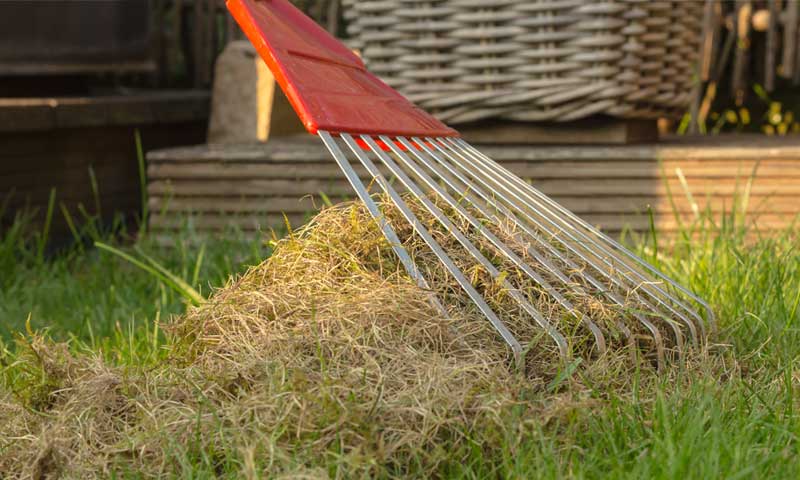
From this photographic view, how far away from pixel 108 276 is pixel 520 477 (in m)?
1.71

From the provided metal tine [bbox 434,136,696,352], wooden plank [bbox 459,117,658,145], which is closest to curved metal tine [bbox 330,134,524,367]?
metal tine [bbox 434,136,696,352]

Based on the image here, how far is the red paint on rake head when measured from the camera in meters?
1.60

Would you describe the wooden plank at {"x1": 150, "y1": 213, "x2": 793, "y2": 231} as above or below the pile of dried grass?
below

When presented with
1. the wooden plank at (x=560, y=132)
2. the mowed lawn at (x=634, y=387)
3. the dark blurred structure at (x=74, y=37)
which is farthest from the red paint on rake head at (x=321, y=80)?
the dark blurred structure at (x=74, y=37)

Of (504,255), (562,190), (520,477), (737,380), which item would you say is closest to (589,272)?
(504,255)

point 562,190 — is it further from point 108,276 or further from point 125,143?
point 125,143

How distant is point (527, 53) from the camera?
2.69 m

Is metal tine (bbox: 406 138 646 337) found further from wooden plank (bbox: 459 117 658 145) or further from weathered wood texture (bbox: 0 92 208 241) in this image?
weathered wood texture (bbox: 0 92 208 241)

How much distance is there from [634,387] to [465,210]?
1.36ft

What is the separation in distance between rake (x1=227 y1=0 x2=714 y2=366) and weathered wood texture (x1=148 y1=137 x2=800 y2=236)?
0.76 metres

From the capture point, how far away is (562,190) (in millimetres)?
2717

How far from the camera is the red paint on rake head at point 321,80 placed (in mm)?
1597

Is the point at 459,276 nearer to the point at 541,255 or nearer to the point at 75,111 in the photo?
the point at 541,255

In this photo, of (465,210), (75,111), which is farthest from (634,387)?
(75,111)
